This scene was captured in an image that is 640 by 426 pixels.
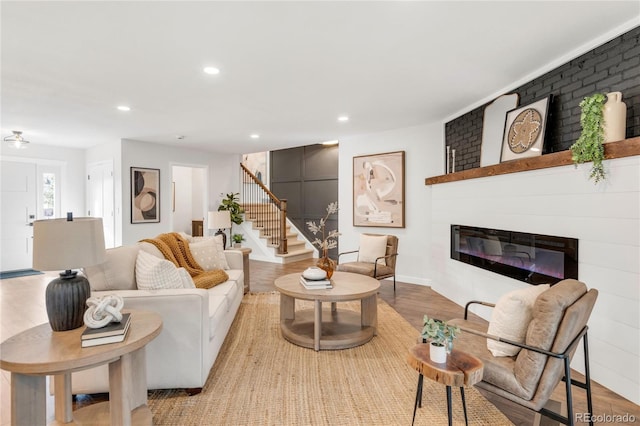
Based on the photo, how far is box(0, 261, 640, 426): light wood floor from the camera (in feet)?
7.00

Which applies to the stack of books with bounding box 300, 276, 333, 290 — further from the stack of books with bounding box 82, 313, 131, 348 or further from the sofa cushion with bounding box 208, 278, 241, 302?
the stack of books with bounding box 82, 313, 131, 348

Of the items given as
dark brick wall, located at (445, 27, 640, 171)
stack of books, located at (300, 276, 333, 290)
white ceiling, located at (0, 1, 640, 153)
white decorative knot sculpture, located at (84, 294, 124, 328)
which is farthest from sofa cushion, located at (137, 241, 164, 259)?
dark brick wall, located at (445, 27, 640, 171)

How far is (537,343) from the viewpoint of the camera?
5.37ft

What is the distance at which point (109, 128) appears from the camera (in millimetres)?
5348

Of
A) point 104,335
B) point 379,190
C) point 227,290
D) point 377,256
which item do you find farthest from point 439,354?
point 379,190

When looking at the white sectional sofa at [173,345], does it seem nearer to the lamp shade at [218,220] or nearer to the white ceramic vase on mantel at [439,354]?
the white ceramic vase on mantel at [439,354]

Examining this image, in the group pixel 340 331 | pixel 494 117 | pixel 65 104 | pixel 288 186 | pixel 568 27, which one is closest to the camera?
pixel 568 27

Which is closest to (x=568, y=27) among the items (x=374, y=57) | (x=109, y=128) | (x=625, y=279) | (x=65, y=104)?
(x=374, y=57)

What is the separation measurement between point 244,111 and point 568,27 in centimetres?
342

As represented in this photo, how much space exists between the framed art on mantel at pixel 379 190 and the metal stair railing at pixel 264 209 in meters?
2.20

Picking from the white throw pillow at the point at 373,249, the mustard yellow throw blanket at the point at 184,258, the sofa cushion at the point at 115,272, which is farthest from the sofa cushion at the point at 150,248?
the white throw pillow at the point at 373,249

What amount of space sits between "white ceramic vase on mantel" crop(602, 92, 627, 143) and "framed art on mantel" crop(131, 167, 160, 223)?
22.2 feet

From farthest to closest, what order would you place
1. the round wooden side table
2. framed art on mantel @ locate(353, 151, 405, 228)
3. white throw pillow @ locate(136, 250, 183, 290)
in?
framed art on mantel @ locate(353, 151, 405, 228) → white throw pillow @ locate(136, 250, 183, 290) → the round wooden side table

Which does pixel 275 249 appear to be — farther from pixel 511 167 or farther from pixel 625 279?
pixel 625 279
